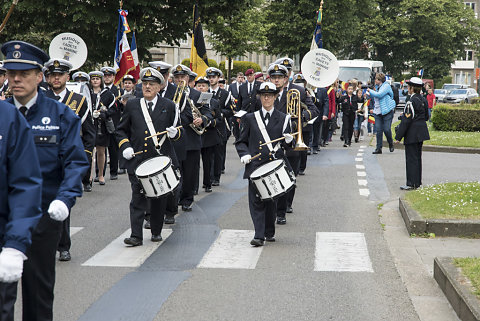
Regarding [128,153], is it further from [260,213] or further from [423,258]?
[423,258]

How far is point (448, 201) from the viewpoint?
35.3 feet

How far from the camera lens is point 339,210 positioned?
11.7m

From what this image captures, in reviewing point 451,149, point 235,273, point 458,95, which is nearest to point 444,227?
point 235,273

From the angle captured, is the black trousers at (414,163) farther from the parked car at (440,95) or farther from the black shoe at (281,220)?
the parked car at (440,95)

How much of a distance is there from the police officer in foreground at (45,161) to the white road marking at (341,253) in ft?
11.1

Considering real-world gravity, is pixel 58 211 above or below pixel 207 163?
above

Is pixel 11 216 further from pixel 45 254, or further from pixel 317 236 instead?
pixel 317 236

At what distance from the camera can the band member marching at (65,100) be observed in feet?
27.3

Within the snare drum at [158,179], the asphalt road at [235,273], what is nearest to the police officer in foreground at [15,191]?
the asphalt road at [235,273]

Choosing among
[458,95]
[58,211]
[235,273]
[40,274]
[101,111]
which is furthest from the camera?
[458,95]

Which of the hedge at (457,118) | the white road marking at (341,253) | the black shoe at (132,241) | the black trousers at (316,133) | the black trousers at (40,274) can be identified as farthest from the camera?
the hedge at (457,118)

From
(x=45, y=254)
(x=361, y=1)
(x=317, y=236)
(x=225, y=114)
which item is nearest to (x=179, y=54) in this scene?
(x=361, y=1)

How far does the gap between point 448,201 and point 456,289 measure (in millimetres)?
4507

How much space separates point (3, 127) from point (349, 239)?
240 inches
